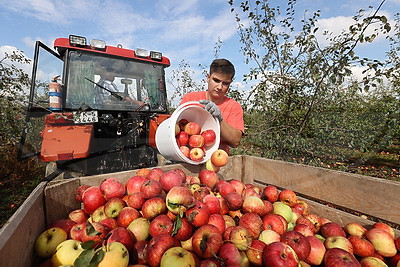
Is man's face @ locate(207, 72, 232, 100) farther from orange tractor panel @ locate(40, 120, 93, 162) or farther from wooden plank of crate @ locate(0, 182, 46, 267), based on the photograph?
wooden plank of crate @ locate(0, 182, 46, 267)

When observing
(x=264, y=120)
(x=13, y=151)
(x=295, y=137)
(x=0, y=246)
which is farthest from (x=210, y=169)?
(x=13, y=151)

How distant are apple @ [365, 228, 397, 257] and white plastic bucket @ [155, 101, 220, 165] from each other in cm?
154

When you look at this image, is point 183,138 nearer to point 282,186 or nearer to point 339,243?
point 282,186

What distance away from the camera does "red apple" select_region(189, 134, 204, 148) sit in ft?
8.00

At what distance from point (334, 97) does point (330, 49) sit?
114 centimetres

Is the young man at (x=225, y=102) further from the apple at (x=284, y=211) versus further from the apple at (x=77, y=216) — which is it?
the apple at (x=77, y=216)

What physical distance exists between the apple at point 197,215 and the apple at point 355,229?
→ 3.66ft

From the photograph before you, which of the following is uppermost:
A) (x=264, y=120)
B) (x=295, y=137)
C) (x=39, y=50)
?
(x=39, y=50)

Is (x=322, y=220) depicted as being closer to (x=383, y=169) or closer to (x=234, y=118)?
(x=234, y=118)

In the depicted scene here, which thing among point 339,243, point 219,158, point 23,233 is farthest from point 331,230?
point 23,233

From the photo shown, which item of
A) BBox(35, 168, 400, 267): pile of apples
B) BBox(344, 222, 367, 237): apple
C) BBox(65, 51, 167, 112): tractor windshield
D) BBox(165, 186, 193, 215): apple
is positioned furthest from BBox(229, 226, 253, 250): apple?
BBox(65, 51, 167, 112): tractor windshield

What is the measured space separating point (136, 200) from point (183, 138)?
0.99 metres

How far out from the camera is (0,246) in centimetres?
79

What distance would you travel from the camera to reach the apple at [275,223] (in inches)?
63.0
